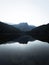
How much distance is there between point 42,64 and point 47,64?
0.73 metres

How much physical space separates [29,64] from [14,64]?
7.22ft

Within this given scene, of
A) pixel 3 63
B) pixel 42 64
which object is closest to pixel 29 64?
pixel 42 64

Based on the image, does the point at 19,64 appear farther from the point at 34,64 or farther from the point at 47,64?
the point at 47,64

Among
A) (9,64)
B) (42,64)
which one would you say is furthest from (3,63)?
(42,64)

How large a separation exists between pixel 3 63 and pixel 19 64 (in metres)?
2.52

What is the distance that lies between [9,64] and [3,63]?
1.20 metres

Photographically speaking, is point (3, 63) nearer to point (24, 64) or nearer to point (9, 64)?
point (9, 64)

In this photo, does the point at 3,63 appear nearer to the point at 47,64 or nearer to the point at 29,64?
the point at 29,64

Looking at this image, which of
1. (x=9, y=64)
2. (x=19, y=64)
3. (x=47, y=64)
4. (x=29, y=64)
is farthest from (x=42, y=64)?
(x=9, y=64)

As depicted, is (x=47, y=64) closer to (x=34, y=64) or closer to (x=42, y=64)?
(x=42, y=64)

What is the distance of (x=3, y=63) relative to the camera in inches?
712

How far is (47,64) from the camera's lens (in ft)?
57.2

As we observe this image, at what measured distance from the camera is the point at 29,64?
1755 cm

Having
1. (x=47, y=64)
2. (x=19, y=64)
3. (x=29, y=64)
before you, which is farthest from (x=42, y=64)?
(x=19, y=64)
